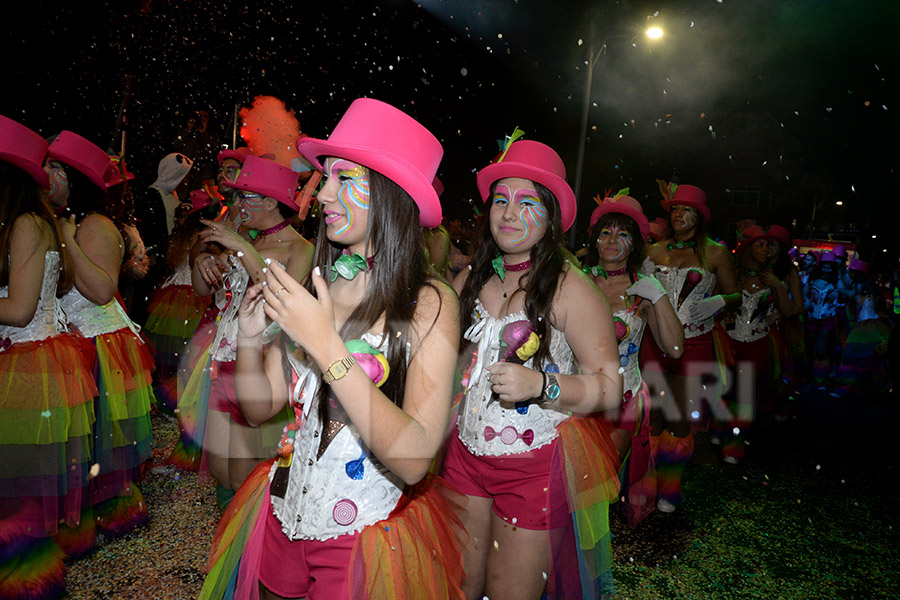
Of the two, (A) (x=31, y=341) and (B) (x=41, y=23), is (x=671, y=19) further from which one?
(A) (x=31, y=341)

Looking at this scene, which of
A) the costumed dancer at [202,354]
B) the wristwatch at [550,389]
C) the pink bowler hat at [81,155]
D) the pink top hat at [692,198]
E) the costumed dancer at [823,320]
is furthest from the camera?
the costumed dancer at [823,320]

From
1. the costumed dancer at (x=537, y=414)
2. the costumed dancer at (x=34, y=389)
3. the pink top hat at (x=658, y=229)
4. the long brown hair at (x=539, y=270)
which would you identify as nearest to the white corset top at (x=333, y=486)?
the costumed dancer at (x=537, y=414)

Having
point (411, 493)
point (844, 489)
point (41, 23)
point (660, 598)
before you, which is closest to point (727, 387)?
point (844, 489)

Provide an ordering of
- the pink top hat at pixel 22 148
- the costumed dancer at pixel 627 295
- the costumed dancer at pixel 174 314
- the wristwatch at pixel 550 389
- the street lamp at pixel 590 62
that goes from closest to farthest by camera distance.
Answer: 1. the wristwatch at pixel 550 389
2. the pink top hat at pixel 22 148
3. the costumed dancer at pixel 627 295
4. the costumed dancer at pixel 174 314
5. the street lamp at pixel 590 62

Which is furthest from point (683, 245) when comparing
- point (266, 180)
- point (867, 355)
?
point (867, 355)

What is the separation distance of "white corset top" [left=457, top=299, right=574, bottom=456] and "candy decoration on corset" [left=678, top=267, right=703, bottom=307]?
2846 mm

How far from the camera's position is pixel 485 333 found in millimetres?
2561

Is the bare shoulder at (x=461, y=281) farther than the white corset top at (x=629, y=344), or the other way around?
the white corset top at (x=629, y=344)

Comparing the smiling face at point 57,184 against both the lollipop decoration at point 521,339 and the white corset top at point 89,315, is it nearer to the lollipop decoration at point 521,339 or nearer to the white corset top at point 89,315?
the white corset top at point 89,315

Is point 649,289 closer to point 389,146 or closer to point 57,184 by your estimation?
point 389,146

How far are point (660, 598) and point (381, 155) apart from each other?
3.20 m

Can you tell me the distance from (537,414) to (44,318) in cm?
269

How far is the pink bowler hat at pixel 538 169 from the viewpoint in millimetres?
2580

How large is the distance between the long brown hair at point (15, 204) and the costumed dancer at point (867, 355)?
10660 mm
